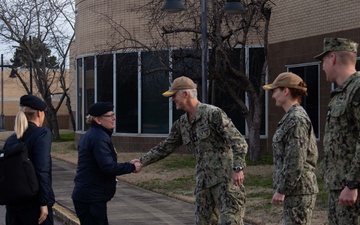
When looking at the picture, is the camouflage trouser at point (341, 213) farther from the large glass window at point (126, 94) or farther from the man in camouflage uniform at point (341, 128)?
the large glass window at point (126, 94)

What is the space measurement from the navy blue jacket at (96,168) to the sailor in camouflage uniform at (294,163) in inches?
69.4

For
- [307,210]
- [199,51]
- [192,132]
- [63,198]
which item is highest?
[199,51]

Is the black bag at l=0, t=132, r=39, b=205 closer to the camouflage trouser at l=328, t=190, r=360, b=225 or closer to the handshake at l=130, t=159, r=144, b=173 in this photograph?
the handshake at l=130, t=159, r=144, b=173

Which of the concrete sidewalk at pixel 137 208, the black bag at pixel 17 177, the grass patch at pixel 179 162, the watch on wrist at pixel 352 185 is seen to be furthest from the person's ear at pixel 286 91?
the grass patch at pixel 179 162

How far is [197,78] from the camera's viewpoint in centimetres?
1855

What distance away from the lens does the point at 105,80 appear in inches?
1069

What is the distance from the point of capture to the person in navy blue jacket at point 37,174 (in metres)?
6.84

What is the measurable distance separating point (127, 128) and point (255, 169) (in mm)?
8790

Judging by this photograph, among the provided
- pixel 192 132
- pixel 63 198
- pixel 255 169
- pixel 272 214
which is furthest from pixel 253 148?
pixel 192 132

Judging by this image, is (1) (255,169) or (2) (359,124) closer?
(2) (359,124)

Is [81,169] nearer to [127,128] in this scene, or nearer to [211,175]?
[211,175]

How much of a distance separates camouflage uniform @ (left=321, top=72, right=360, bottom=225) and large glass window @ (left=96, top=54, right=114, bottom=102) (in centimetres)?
2126

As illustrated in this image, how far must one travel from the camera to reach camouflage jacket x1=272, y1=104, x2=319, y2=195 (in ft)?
20.2

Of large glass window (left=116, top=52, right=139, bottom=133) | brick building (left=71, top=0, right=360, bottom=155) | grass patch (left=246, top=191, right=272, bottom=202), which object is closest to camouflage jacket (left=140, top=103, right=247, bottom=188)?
grass patch (left=246, top=191, right=272, bottom=202)
